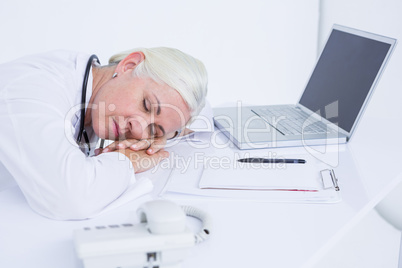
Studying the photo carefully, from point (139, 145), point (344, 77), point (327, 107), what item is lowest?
point (139, 145)

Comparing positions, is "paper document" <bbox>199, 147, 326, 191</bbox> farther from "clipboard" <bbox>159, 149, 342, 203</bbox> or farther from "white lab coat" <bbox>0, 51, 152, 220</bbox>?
"white lab coat" <bbox>0, 51, 152, 220</bbox>

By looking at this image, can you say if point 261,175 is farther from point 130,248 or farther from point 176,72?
point 130,248

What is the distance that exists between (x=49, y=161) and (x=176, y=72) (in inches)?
18.4

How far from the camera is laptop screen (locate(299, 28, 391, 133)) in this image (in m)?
1.44

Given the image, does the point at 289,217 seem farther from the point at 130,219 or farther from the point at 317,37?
the point at 317,37

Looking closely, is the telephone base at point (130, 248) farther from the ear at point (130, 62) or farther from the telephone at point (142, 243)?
the ear at point (130, 62)

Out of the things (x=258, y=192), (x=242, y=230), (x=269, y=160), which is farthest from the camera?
(x=269, y=160)

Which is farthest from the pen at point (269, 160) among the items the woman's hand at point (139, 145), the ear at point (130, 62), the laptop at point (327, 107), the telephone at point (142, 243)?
the telephone at point (142, 243)

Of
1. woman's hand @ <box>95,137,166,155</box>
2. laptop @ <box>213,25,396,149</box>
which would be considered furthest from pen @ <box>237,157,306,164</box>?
woman's hand @ <box>95,137,166,155</box>

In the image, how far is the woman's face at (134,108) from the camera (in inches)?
49.4

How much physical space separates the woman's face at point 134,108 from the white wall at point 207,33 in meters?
1.87

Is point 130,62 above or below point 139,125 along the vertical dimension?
above

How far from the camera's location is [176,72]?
4.19ft

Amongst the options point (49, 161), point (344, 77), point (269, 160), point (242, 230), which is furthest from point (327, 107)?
point (49, 161)
